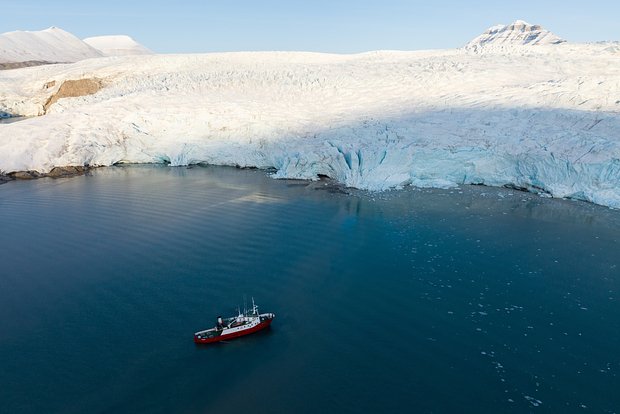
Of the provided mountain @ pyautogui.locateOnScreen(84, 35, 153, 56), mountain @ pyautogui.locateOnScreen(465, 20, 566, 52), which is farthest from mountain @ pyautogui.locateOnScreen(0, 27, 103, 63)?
mountain @ pyautogui.locateOnScreen(465, 20, 566, 52)

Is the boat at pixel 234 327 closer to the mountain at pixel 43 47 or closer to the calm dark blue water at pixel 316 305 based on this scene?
the calm dark blue water at pixel 316 305

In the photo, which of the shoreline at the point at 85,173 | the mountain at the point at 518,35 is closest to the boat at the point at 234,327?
the shoreline at the point at 85,173

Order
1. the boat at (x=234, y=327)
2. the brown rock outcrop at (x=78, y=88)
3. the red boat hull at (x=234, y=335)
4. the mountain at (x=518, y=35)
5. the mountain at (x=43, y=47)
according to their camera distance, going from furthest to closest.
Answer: the mountain at (x=43, y=47), the mountain at (x=518, y=35), the brown rock outcrop at (x=78, y=88), the boat at (x=234, y=327), the red boat hull at (x=234, y=335)

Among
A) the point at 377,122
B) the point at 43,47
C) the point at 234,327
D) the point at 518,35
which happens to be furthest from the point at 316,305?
the point at 43,47

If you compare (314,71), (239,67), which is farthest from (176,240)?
(239,67)

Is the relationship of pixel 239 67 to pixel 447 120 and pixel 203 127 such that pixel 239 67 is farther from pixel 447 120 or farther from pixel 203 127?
pixel 447 120

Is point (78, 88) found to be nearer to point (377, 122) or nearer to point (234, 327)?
point (377, 122)
